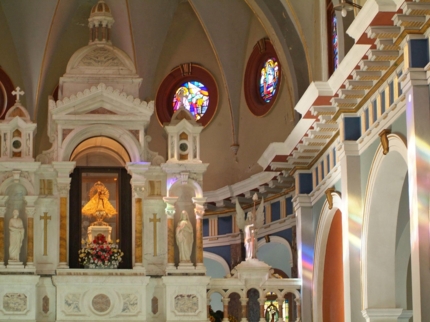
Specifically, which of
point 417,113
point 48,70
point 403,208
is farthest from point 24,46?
point 417,113

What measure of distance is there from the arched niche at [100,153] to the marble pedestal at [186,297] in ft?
9.92

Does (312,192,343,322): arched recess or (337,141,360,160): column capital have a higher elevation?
(337,141,360,160): column capital

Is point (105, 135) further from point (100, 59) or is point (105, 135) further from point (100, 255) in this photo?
point (100, 255)

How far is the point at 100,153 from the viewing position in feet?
87.0

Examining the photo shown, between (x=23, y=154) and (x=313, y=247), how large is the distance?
6.59m

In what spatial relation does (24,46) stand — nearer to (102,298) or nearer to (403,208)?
(102,298)

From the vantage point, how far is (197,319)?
949 inches

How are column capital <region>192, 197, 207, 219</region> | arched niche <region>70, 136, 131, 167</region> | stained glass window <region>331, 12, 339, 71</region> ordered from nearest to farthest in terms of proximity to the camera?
stained glass window <region>331, 12, 339, 71</region>, column capital <region>192, 197, 207, 219</region>, arched niche <region>70, 136, 131, 167</region>

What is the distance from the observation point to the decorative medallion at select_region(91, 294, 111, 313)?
2409 centimetres

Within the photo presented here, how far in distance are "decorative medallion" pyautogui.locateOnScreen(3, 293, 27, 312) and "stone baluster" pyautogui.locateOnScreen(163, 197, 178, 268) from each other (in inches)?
124

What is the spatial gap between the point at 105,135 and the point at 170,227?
251cm

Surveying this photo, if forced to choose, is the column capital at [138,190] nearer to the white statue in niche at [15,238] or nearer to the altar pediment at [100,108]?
the altar pediment at [100,108]

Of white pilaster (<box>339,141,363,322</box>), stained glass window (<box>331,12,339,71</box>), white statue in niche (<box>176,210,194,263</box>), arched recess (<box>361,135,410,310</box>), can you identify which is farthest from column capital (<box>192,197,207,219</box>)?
arched recess (<box>361,135,410,310</box>)

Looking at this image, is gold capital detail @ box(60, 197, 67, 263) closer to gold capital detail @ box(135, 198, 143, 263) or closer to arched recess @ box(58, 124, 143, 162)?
arched recess @ box(58, 124, 143, 162)
